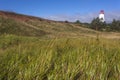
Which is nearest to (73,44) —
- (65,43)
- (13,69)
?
(65,43)

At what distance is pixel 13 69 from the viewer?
4.62m

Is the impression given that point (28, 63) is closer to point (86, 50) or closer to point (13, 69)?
point (13, 69)

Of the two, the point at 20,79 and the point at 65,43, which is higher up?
the point at 65,43

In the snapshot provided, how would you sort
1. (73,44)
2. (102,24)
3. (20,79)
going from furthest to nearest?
(102,24) < (73,44) < (20,79)

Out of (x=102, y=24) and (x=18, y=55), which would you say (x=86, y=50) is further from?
(x=102, y=24)

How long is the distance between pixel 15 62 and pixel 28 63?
10.1 inches

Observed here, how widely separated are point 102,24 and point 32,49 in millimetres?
58787

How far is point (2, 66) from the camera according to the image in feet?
15.1

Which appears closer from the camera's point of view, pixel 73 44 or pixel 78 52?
pixel 78 52

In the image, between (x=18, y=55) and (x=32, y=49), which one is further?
(x=32, y=49)

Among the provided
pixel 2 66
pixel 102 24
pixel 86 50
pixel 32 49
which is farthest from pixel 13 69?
pixel 102 24

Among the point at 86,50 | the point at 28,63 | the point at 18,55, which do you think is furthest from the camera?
the point at 86,50

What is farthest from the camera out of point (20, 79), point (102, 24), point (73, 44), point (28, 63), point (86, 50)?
point (102, 24)

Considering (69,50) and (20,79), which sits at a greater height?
(69,50)
